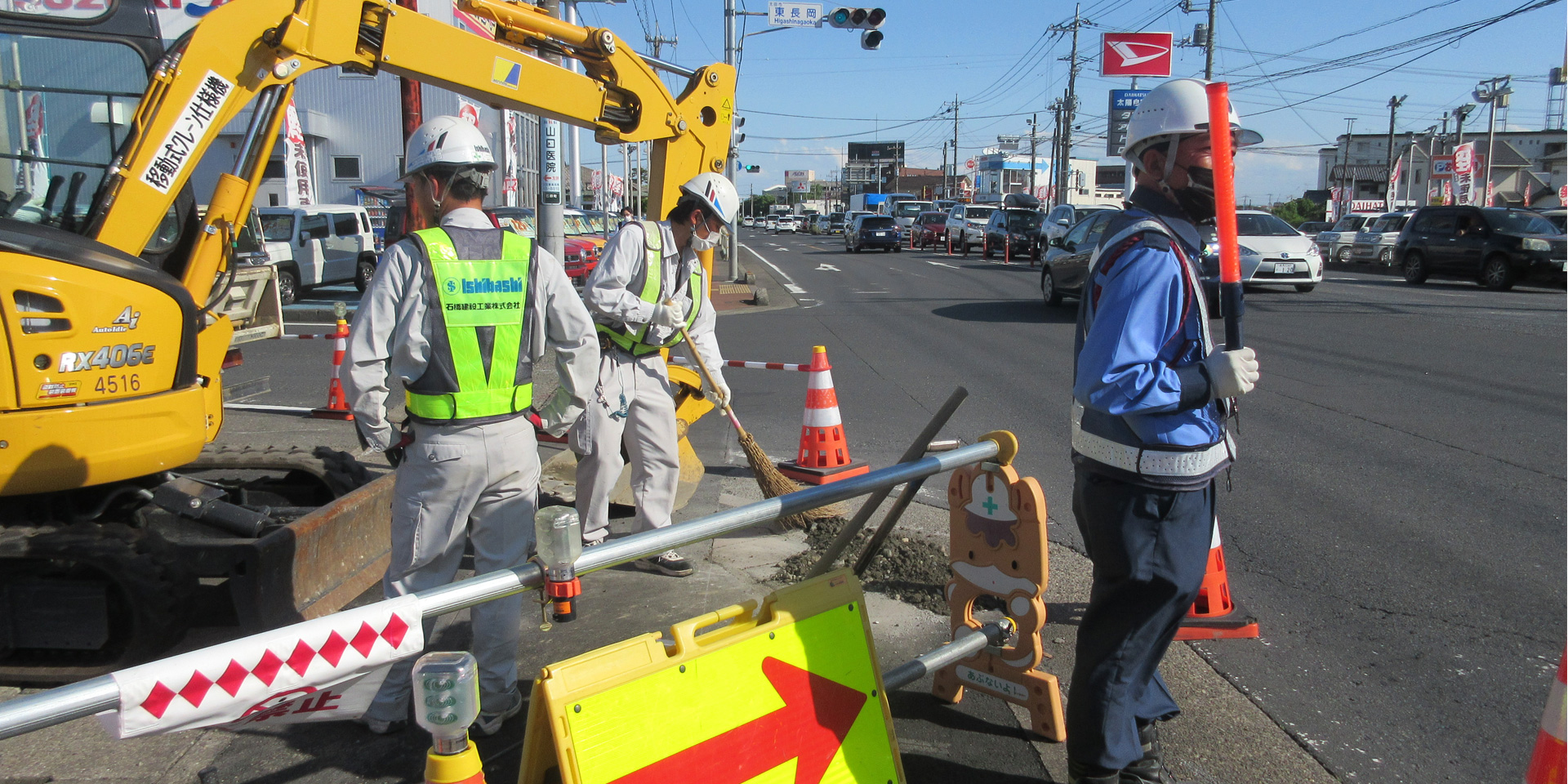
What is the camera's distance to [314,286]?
19734 mm

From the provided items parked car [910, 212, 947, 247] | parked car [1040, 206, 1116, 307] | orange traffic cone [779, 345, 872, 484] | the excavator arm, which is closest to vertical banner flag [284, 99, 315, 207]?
parked car [1040, 206, 1116, 307]

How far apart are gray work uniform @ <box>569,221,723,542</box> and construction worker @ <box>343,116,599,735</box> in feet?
4.09

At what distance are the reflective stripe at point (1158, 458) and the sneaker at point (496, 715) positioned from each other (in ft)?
6.71

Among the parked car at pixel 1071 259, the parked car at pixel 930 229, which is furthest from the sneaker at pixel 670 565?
the parked car at pixel 930 229

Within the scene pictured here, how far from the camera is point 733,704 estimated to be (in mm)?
2359

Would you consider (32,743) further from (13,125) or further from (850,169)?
(850,169)

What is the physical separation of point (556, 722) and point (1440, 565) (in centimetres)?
477

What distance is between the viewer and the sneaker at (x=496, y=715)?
333 centimetres

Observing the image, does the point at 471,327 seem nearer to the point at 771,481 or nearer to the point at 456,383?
the point at 456,383

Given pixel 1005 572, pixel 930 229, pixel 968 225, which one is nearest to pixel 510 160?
pixel 1005 572

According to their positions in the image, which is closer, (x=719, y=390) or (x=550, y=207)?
(x=719, y=390)

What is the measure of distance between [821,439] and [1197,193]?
13.9 feet

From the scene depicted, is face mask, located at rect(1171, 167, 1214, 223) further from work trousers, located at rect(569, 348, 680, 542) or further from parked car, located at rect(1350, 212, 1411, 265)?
parked car, located at rect(1350, 212, 1411, 265)

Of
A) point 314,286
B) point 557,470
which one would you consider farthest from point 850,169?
point 557,470
